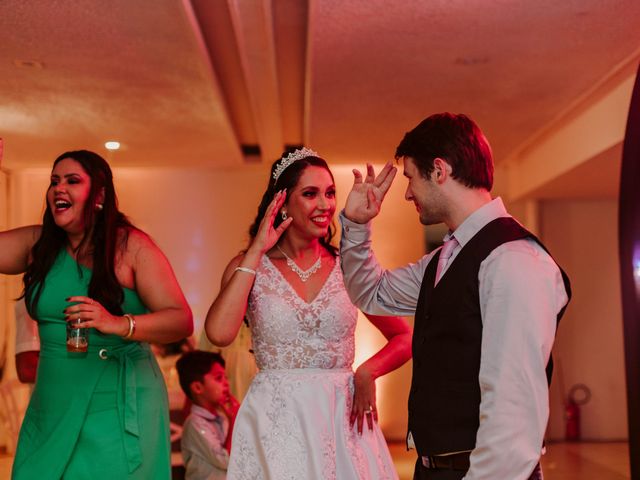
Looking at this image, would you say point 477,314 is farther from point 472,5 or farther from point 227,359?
point 227,359

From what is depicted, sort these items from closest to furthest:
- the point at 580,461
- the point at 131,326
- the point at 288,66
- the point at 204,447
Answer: the point at 131,326 → the point at 204,447 → the point at 288,66 → the point at 580,461

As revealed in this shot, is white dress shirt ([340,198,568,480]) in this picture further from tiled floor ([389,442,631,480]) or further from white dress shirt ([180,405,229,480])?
tiled floor ([389,442,631,480])

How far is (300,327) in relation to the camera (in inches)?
124

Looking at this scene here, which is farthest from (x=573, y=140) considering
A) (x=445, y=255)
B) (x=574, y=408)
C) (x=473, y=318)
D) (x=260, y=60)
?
(x=473, y=318)

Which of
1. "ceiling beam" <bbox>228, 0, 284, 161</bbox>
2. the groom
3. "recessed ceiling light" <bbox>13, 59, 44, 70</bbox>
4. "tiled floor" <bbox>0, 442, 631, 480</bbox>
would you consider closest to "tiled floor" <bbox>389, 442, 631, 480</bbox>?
"tiled floor" <bbox>0, 442, 631, 480</bbox>

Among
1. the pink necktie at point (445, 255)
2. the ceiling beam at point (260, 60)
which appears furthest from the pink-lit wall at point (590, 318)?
the pink necktie at point (445, 255)

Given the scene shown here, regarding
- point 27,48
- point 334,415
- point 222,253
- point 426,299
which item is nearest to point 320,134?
point 222,253

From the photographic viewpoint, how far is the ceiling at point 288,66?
4.80m

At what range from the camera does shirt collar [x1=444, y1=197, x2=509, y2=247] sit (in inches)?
81.1

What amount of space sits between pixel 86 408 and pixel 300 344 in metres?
0.72

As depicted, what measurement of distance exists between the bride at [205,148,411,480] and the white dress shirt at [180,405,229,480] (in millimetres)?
1965

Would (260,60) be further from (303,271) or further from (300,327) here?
(300,327)

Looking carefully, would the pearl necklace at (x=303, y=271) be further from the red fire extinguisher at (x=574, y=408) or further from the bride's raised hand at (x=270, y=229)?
the red fire extinguisher at (x=574, y=408)

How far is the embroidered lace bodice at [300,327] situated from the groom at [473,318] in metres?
0.84
